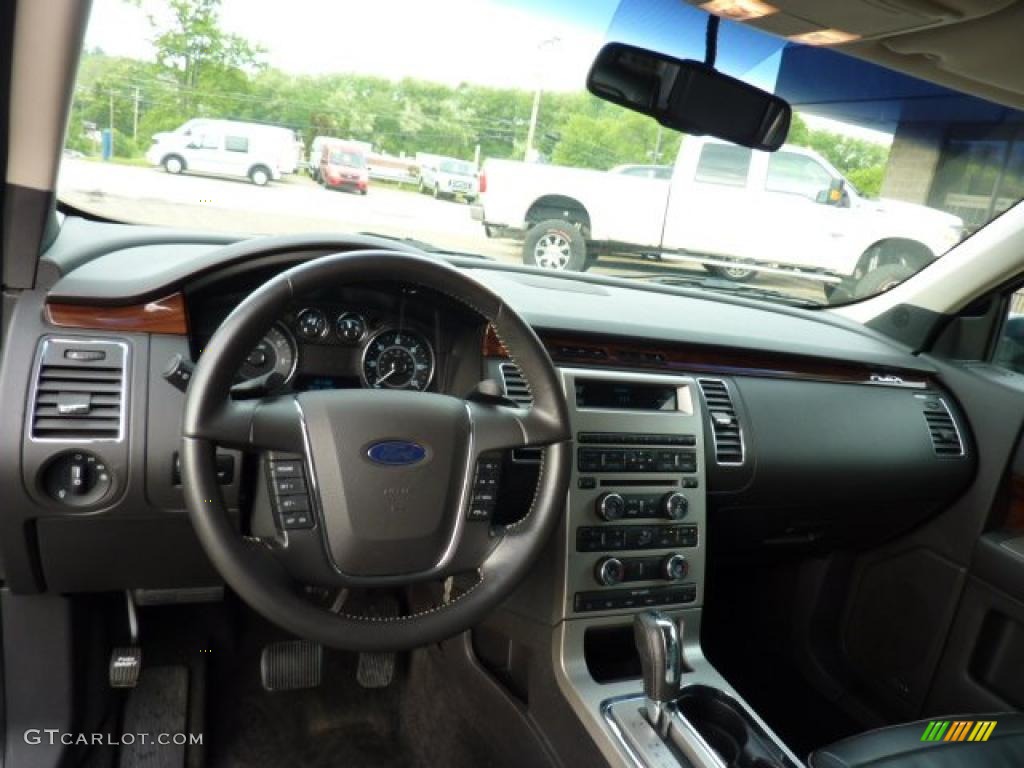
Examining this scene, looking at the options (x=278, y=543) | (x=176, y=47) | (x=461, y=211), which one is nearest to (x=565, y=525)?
(x=278, y=543)

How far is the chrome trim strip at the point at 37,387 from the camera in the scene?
1684 millimetres

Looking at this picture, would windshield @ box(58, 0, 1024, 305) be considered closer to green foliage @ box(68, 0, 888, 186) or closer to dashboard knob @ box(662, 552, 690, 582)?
green foliage @ box(68, 0, 888, 186)

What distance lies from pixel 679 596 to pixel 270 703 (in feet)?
4.48

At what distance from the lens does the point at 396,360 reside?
1944 mm

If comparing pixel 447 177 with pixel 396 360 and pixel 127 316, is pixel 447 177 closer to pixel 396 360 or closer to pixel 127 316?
pixel 396 360

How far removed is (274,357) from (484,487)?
619mm

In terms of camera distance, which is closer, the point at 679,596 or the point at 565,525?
the point at 565,525

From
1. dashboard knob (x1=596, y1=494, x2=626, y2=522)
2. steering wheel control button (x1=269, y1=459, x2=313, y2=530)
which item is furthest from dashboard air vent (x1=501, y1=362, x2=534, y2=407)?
steering wheel control button (x1=269, y1=459, x2=313, y2=530)

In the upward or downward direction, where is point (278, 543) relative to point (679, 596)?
upward

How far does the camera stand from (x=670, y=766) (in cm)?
174

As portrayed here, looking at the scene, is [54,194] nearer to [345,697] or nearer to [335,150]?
[335,150]

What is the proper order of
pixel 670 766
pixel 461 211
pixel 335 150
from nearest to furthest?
pixel 670 766
pixel 335 150
pixel 461 211

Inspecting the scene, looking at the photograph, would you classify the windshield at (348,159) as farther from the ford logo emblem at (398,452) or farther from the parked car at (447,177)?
the ford logo emblem at (398,452)

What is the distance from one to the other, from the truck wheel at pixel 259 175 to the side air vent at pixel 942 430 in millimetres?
2276
